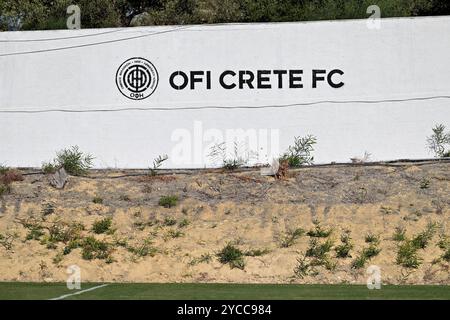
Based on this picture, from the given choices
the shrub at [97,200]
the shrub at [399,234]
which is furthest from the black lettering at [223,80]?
the shrub at [399,234]

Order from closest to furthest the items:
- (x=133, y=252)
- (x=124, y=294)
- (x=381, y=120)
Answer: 1. (x=124, y=294)
2. (x=133, y=252)
3. (x=381, y=120)

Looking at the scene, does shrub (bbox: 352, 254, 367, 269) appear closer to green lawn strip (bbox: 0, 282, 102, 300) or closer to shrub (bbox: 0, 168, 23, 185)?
green lawn strip (bbox: 0, 282, 102, 300)

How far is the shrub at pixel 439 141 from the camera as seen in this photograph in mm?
29094

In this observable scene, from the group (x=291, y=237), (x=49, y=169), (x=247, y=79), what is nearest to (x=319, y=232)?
(x=291, y=237)

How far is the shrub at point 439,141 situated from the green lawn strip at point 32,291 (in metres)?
12.2

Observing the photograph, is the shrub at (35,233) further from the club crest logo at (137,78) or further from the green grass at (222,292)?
the club crest logo at (137,78)

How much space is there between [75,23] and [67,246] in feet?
36.0

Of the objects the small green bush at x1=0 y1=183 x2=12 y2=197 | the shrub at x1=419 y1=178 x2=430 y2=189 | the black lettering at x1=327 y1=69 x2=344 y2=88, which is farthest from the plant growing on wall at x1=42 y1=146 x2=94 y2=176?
the shrub at x1=419 y1=178 x2=430 y2=189

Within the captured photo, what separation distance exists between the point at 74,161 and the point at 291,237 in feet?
26.0

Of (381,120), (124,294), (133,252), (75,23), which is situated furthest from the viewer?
(75,23)

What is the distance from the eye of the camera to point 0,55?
102 ft

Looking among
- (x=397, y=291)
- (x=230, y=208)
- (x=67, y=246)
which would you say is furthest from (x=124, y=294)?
(x=230, y=208)

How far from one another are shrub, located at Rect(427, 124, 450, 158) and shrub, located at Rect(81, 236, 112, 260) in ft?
34.0

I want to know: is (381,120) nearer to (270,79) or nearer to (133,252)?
(270,79)
